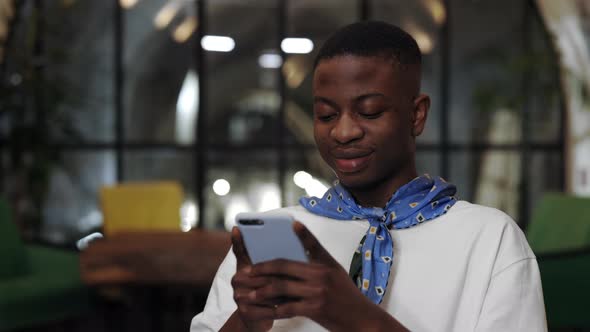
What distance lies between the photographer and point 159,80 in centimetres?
791

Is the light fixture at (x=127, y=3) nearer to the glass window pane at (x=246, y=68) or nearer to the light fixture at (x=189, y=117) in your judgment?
the glass window pane at (x=246, y=68)

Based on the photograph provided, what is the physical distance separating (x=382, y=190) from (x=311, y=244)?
0.26 metres

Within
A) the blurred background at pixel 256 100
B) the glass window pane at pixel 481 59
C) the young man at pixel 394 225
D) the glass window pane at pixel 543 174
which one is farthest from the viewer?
the glass window pane at pixel 543 174

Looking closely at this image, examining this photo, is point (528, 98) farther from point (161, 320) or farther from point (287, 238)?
point (287, 238)

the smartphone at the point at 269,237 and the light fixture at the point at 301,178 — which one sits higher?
the smartphone at the point at 269,237

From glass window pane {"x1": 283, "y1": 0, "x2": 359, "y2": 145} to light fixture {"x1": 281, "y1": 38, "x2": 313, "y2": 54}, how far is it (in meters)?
0.01

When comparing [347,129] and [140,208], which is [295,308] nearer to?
[347,129]

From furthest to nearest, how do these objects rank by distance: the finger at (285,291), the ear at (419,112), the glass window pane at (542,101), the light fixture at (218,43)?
the light fixture at (218,43) < the glass window pane at (542,101) < the ear at (419,112) < the finger at (285,291)

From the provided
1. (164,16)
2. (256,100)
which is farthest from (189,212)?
(164,16)

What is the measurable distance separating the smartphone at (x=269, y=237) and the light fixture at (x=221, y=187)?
7.04m

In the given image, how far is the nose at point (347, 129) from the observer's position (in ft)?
3.47

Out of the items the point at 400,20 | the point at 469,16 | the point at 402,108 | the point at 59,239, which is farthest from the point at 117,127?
the point at 402,108

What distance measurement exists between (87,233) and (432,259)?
709 centimetres

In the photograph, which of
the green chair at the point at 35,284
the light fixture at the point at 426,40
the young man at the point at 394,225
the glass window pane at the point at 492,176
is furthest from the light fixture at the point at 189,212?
the young man at the point at 394,225
